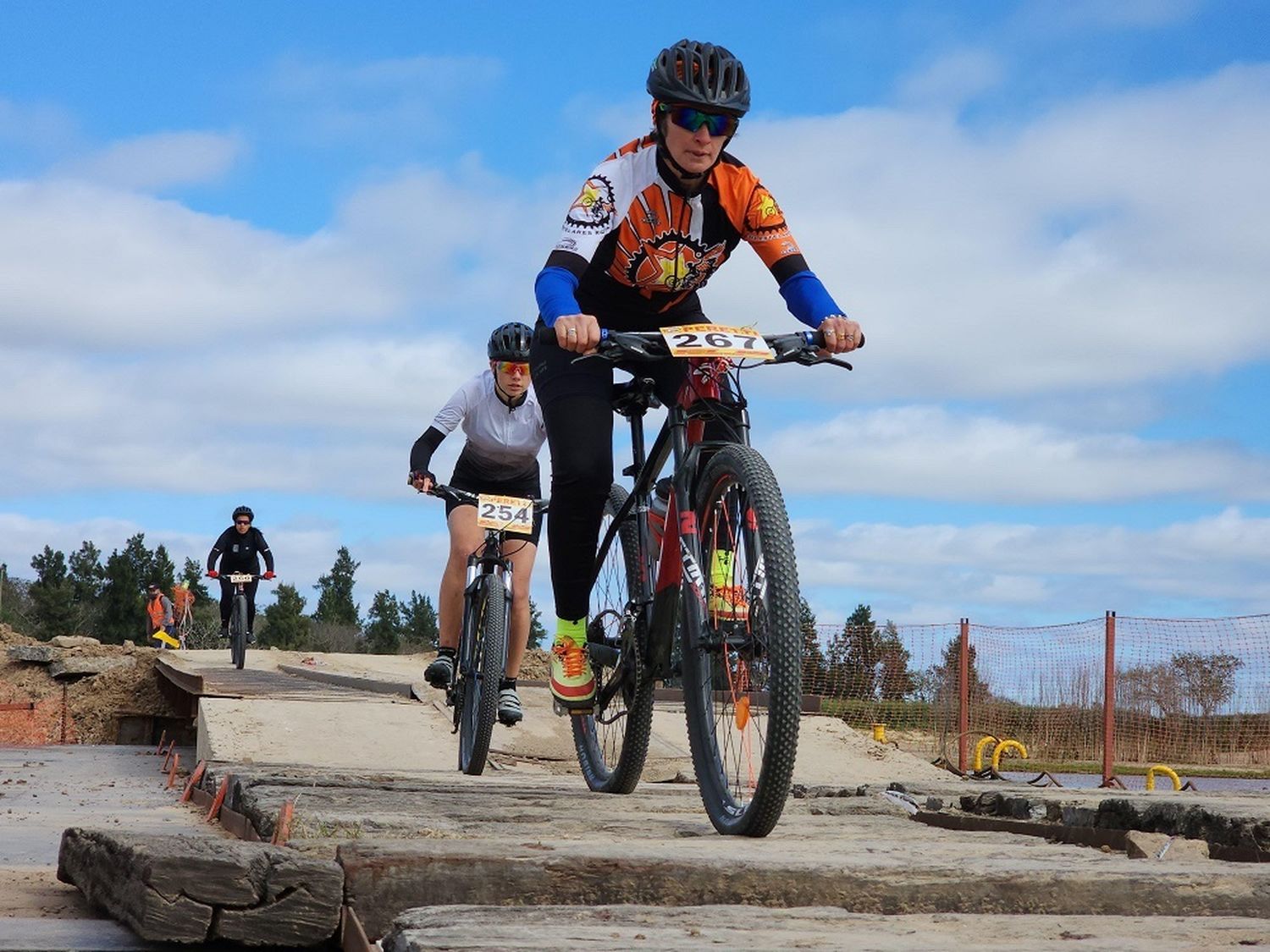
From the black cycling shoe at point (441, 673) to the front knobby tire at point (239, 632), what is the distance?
9.57 m

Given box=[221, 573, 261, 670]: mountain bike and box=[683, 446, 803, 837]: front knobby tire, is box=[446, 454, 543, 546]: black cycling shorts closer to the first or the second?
box=[683, 446, 803, 837]: front knobby tire

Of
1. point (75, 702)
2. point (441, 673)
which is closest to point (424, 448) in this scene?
point (441, 673)

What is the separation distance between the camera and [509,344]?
24.5 ft

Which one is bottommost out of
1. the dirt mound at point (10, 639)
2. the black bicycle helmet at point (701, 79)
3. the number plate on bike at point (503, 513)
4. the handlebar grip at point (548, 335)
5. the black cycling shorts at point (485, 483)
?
the dirt mound at point (10, 639)

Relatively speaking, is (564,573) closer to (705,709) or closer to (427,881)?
(705,709)

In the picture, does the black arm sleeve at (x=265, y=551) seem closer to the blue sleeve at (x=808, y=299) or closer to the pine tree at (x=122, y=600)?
the blue sleeve at (x=808, y=299)

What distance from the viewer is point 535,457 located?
309 inches

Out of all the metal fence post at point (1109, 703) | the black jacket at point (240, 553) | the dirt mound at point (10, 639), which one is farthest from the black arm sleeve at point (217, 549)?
the metal fence post at point (1109, 703)

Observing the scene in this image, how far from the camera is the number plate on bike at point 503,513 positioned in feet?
24.7

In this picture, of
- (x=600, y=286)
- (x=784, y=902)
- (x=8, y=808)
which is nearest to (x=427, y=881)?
(x=784, y=902)

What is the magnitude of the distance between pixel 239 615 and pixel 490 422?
10493mm

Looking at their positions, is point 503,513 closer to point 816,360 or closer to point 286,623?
point 816,360

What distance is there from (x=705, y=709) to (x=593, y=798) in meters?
0.90

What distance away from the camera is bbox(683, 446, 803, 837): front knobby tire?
3768 millimetres
